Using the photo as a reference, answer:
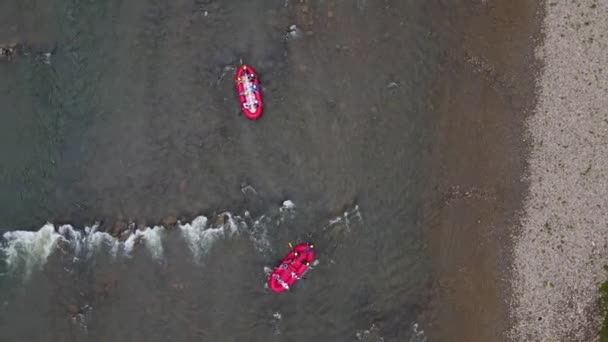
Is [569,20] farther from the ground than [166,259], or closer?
farther from the ground

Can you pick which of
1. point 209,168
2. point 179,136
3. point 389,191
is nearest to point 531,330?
point 389,191

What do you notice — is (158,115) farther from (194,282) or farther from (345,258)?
(345,258)

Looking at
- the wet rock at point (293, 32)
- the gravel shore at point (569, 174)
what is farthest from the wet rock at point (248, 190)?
the gravel shore at point (569, 174)

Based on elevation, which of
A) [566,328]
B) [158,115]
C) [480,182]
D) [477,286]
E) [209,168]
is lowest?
[566,328]

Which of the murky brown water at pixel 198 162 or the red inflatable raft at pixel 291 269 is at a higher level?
the murky brown water at pixel 198 162

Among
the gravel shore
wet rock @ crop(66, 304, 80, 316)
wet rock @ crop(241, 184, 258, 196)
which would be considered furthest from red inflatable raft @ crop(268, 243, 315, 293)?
the gravel shore

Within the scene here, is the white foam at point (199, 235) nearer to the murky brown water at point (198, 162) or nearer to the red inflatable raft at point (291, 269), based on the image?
the murky brown water at point (198, 162)

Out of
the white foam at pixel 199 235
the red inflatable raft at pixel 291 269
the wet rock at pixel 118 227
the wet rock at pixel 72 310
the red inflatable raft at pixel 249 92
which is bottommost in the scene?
the red inflatable raft at pixel 291 269
